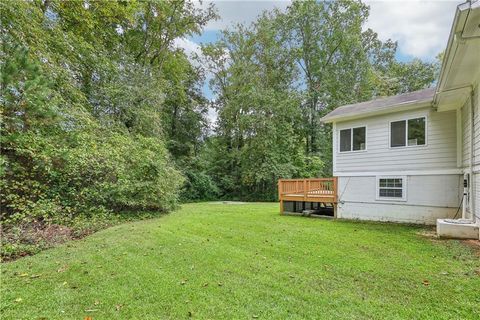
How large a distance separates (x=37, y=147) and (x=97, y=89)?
606 cm

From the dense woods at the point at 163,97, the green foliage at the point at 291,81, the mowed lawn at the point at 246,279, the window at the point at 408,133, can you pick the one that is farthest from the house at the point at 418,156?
the green foliage at the point at 291,81

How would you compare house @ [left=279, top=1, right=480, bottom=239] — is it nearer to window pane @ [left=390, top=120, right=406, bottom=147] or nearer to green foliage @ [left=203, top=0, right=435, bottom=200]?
window pane @ [left=390, top=120, right=406, bottom=147]

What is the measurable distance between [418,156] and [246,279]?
7042 mm

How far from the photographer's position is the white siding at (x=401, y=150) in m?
7.54

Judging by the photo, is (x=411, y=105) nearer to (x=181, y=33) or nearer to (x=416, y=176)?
→ (x=416, y=176)

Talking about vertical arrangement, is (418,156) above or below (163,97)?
below

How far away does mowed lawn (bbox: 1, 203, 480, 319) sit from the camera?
9.30ft

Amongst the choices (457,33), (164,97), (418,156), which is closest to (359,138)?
(418,156)

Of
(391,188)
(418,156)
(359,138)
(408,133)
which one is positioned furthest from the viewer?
(359,138)

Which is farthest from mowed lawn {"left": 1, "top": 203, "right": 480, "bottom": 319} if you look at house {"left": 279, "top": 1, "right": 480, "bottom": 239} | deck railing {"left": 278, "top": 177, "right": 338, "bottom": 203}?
deck railing {"left": 278, "top": 177, "right": 338, "bottom": 203}

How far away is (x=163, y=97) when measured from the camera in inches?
589

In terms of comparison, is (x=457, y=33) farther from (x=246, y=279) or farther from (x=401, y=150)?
(x=246, y=279)

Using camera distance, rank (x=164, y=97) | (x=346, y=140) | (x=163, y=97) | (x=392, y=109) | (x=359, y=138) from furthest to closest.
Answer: (x=164, y=97) → (x=163, y=97) → (x=346, y=140) → (x=359, y=138) → (x=392, y=109)

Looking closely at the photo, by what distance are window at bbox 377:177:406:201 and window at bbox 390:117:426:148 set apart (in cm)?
109
